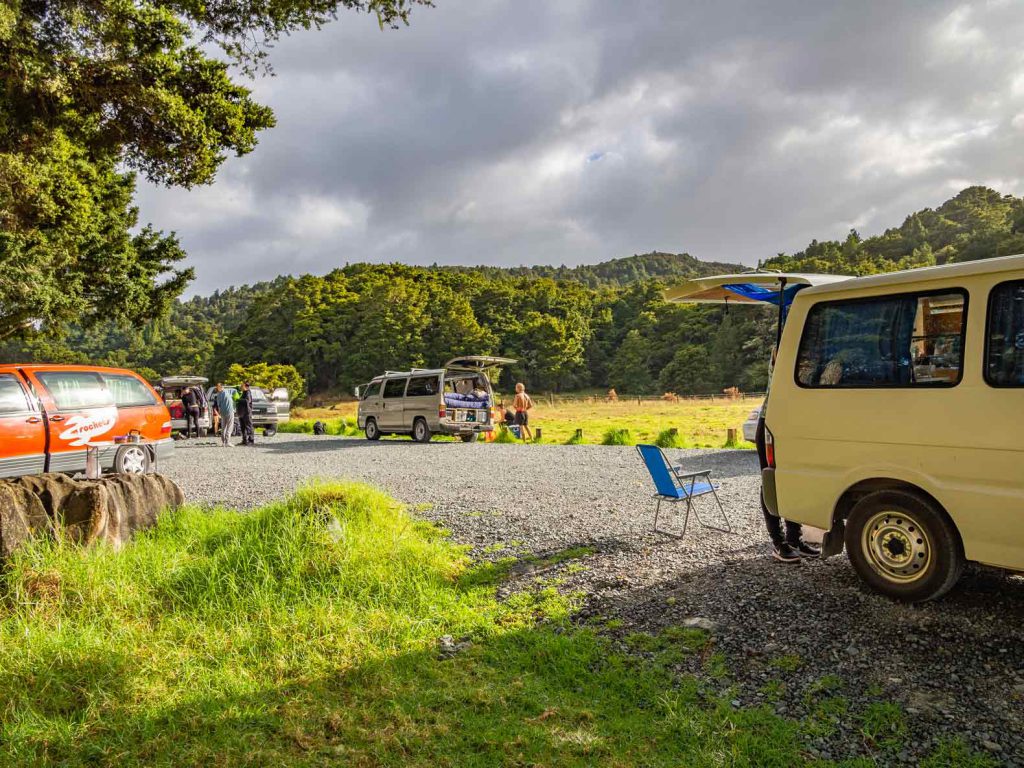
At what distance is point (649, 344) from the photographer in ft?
227

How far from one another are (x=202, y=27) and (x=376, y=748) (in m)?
8.69

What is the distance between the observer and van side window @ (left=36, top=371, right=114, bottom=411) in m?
8.38

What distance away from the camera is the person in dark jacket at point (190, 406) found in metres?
19.0

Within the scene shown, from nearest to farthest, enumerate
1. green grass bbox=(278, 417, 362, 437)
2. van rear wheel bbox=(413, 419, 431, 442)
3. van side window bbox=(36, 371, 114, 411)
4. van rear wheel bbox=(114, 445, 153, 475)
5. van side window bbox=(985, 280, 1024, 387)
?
1. van side window bbox=(985, 280, 1024, 387)
2. van side window bbox=(36, 371, 114, 411)
3. van rear wheel bbox=(114, 445, 153, 475)
4. van rear wheel bbox=(413, 419, 431, 442)
5. green grass bbox=(278, 417, 362, 437)

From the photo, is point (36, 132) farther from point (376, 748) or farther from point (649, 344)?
point (649, 344)

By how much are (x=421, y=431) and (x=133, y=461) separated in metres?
8.49

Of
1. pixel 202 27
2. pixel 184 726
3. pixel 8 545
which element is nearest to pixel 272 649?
pixel 184 726

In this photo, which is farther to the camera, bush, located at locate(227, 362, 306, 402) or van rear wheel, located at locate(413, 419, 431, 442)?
bush, located at locate(227, 362, 306, 402)

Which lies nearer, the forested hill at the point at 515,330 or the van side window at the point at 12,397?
the van side window at the point at 12,397

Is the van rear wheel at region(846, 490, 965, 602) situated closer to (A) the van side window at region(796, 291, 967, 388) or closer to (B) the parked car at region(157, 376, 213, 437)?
(A) the van side window at region(796, 291, 967, 388)

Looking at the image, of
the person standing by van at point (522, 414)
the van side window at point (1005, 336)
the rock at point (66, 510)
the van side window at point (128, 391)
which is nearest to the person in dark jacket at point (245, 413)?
the van side window at point (128, 391)

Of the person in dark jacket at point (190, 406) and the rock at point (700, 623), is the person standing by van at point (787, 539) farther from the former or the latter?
the person in dark jacket at point (190, 406)

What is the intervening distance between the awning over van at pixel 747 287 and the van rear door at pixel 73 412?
315 inches

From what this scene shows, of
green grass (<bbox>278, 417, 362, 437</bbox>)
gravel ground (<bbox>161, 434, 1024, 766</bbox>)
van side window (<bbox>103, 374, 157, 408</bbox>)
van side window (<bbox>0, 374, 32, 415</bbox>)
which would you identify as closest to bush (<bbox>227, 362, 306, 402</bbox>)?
green grass (<bbox>278, 417, 362, 437</bbox>)
